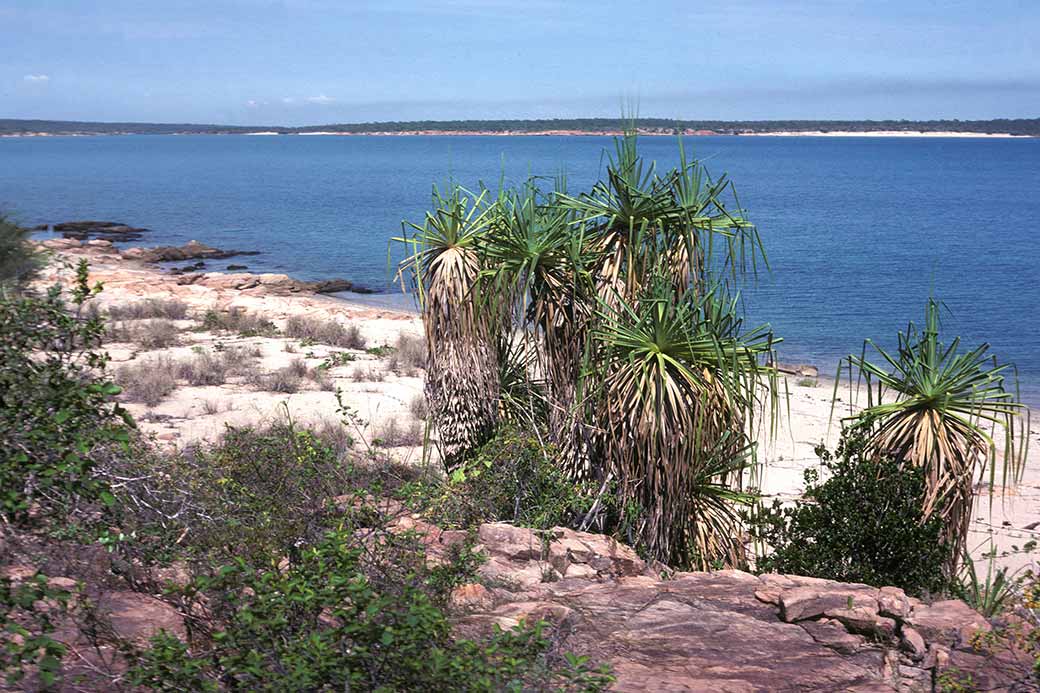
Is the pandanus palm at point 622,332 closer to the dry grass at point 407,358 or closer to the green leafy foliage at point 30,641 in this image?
the green leafy foliage at point 30,641

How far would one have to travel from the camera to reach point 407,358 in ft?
60.8

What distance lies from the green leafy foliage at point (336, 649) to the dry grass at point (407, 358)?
1254 centimetres

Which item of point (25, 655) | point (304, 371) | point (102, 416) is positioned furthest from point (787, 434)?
point (25, 655)

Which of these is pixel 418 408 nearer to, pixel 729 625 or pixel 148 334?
pixel 148 334

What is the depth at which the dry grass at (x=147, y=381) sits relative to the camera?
1374cm

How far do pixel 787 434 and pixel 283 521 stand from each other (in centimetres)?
1180

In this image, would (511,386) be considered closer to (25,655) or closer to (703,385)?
(703,385)

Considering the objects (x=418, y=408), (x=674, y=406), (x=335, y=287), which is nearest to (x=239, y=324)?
(x=418, y=408)

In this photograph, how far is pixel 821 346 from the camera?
26.2m

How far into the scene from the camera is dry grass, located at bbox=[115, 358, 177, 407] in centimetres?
1374

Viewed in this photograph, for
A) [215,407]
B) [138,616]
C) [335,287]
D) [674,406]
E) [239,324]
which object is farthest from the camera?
[335,287]

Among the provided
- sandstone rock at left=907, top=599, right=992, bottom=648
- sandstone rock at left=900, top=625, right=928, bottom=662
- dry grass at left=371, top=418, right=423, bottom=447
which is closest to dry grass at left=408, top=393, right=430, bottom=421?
dry grass at left=371, top=418, right=423, bottom=447

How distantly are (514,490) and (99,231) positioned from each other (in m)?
52.6

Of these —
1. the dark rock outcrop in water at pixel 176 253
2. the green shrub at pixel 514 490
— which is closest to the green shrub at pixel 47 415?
the green shrub at pixel 514 490
